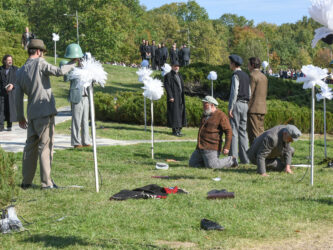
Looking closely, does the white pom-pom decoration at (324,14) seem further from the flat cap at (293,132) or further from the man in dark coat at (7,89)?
the man in dark coat at (7,89)

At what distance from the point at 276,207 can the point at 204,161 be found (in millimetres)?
3548

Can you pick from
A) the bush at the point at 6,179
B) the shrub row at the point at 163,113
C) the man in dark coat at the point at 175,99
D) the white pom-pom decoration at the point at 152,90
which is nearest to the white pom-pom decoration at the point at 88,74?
the bush at the point at 6,179

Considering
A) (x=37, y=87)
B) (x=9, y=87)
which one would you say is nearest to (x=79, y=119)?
(x=9, y=87)

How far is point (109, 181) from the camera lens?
8016mm

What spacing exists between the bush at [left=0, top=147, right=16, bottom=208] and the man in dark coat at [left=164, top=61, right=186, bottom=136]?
352 inches

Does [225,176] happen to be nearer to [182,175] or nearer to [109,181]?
[182,175]

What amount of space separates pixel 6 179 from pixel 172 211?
1840 mm

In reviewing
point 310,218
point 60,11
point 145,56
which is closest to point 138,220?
point 310,218

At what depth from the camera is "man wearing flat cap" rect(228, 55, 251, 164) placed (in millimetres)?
9938

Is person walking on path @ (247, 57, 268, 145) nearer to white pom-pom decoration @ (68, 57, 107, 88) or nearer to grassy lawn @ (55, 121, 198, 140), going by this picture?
white pom-pom decoration @ (68, 57, 107, 88)

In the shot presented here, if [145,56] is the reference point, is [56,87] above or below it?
below

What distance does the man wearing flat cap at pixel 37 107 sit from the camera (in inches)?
280

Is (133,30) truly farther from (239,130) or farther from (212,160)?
(212,160)

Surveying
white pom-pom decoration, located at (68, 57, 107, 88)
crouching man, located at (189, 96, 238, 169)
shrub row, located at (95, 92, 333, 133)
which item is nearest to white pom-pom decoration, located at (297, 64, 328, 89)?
crouching man, located at (189, 96, 238, 169)
